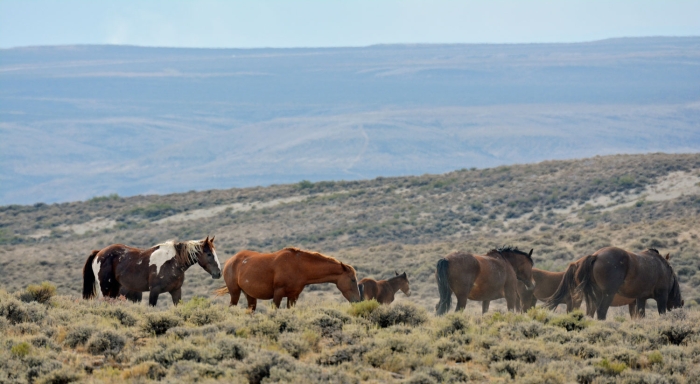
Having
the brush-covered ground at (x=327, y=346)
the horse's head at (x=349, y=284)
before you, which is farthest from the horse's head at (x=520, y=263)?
the horse's head at (x=349, y=284)

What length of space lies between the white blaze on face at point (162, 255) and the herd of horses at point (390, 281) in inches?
0.7

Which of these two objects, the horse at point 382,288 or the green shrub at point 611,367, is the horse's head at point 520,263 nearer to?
the horse at point 382,288

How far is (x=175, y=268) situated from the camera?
49.8 feet

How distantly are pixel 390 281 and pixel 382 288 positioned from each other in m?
0.46

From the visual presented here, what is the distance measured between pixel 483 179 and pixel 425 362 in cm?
4091

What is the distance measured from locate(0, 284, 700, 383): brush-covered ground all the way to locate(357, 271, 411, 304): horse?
5.34 meters

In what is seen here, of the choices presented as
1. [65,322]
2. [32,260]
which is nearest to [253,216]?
[32,260]

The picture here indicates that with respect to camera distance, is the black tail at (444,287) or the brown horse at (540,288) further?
the brown horse at (540,288)

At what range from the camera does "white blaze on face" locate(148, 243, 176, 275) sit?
15.2 m

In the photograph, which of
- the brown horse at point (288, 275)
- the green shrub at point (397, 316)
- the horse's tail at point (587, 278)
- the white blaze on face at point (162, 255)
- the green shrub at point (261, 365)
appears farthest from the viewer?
the horse's tail at point (587, 278)

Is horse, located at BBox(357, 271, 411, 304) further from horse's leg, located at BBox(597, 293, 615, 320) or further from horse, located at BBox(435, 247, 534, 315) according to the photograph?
horse's leg, located at BBox(597, 293, 615, 320)

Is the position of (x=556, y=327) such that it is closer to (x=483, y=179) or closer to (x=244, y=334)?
(x=244, y=334)

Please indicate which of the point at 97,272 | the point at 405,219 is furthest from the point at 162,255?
the point at 405,219

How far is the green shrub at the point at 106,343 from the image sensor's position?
10.9 meters
